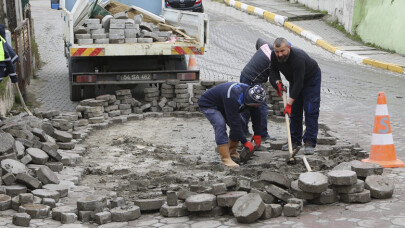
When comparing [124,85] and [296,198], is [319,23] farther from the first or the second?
[296,198]

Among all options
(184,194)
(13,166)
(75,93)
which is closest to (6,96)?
(75,93)

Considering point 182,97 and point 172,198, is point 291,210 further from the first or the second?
point 182,97

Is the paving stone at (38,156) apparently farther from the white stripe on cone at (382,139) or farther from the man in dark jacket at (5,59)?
the white stripe on cone at (382,139)

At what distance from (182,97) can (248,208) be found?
576 centimetres

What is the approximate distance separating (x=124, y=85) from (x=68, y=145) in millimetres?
3637

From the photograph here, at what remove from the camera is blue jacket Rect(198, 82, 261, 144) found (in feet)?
26.0

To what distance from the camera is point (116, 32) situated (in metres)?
11.6

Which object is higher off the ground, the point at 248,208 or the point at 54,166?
the point at 248,208

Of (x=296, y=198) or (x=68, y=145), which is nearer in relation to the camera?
(x=296, y=198)

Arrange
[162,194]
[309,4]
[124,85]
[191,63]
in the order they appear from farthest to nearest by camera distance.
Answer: [309,4] < [191,63] < [124,85] < [162,194]

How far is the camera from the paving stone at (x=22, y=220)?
6.07m

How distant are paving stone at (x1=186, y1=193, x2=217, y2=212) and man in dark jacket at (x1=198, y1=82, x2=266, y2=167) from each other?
5.90ft

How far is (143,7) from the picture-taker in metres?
13.8

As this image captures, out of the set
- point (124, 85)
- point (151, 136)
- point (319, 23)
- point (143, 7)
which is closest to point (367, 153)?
point (151, 136)
